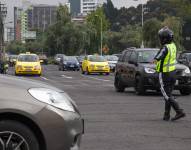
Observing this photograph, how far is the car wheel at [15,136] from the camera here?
6.63 meters

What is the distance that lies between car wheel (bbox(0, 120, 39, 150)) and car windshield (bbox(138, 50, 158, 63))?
14000 millimetres

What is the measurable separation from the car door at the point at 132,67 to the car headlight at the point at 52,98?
44.3ft

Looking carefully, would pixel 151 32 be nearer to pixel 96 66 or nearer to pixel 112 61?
pixel 112 61

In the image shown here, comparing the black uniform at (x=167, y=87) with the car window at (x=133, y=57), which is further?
the car window at (x=133, y=57)

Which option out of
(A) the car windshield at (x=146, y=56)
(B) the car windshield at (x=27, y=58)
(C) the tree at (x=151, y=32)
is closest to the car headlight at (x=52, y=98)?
(A) the car windshield at (x=146, y=56)

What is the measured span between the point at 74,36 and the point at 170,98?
80296 mm

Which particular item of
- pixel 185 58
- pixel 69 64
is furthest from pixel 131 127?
pixel 69 64

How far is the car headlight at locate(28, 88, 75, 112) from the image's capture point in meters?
6.82

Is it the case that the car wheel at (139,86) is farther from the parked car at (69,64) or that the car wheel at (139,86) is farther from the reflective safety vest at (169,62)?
the parked car at (69,64)

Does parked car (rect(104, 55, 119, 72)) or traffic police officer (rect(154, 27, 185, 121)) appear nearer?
traffic police officer (rect(154, 27, 185, 121))

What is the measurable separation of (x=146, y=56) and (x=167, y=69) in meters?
7.90

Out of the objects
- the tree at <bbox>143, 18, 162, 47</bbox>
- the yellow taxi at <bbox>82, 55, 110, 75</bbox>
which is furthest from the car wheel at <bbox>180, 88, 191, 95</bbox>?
the tree at <bbox>143, 18, 162, 47</bbox>

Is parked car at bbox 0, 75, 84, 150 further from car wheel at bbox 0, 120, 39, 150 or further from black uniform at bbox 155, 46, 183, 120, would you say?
black uniform at bbox 155, 46, 183, 120

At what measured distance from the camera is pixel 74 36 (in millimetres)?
92625
